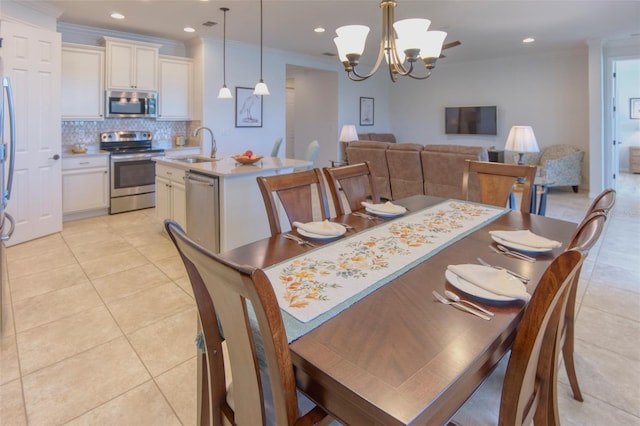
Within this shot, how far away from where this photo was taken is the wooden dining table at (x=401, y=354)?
0.75m

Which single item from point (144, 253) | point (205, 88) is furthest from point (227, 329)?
point (205, 88)

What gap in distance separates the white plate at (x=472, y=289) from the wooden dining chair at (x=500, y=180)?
4.44ft

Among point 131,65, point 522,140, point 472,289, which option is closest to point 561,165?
point 522,140

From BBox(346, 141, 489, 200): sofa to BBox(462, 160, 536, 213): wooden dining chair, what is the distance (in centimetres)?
212

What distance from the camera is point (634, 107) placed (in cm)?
962

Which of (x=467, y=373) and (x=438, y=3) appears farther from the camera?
(x=438, y=3)

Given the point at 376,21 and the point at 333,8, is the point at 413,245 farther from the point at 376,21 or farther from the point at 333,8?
the point at 376,21

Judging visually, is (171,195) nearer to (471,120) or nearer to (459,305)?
(459,305)

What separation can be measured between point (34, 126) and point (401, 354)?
491 cm

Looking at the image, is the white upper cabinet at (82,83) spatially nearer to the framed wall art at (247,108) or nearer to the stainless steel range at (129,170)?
the stainless steel range at (129,170)

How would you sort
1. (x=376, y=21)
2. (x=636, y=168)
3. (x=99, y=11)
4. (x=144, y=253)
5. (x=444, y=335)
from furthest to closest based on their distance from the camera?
(x=636, y=168), (x=376, y=21), (x=99, y=11), (x=144, y=253), (x=444, y=335)

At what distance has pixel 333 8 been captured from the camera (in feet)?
15.1

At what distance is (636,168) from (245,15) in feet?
34.8

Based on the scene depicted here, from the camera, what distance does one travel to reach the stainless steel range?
5.36 m
